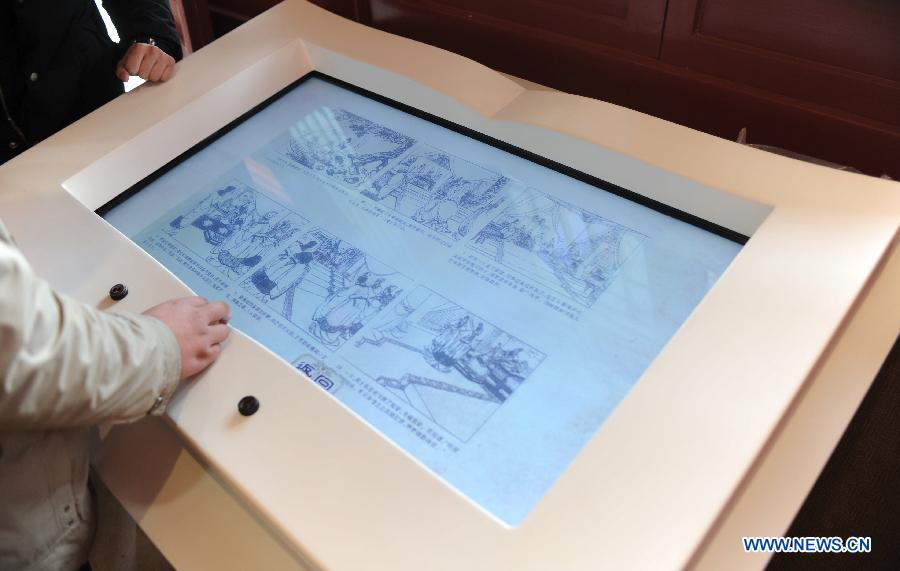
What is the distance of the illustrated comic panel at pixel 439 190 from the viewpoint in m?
1.06

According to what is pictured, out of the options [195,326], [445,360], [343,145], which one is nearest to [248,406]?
[195,326]

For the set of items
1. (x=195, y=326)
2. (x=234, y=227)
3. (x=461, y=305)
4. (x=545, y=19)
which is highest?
(x=545, y=19)

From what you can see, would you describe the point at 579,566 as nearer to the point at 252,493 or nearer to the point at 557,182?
the point at 252,493

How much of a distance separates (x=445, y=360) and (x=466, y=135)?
0.46 meters

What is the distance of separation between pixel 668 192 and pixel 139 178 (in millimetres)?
848

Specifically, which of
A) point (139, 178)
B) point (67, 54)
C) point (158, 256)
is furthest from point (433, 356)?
point (67, 54)

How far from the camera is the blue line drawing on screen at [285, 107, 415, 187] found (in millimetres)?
1171

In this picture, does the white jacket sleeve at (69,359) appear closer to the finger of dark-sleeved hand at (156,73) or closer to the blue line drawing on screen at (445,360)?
the blue line drawing on screen at (445,360)

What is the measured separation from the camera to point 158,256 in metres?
1.07

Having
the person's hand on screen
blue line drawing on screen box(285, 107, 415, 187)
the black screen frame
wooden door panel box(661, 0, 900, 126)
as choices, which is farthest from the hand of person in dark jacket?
wooden door panel box(661, 0, 900, 126)

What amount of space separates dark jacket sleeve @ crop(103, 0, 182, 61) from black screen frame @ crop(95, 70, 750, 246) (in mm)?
259

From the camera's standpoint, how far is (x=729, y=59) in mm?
1123

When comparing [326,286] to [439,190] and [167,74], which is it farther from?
[167,74]

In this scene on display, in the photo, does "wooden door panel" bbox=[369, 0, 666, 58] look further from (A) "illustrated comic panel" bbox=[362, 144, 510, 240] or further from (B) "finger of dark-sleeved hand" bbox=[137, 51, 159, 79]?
(B) "finger of dark-sleeved hand" bbox=[137, 51, 159, 79]
